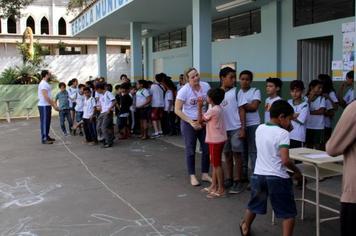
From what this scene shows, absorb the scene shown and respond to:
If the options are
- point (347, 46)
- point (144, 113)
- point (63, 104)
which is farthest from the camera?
point (63, 104)

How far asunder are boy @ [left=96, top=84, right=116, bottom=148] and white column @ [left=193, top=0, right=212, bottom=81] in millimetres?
2213

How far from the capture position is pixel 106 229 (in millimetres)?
5133

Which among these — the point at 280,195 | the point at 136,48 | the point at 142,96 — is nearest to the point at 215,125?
the point at 280,195

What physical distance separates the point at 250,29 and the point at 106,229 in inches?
394

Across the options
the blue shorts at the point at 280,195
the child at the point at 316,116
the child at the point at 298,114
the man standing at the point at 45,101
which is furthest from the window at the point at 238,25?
the blue shorts at the point at 280,195

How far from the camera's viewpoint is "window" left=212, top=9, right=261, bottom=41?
13570 millimetres

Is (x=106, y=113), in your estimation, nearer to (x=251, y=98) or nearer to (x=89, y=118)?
(x=89, y=118)

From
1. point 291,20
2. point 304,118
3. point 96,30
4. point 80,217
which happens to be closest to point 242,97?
point 304,118

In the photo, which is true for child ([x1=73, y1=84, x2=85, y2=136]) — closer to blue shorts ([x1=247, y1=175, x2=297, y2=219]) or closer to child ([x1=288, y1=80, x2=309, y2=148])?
child ([x1=288, y1=80, x2=309, y2=148])

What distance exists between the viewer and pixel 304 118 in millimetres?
6449

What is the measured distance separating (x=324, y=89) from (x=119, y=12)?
8030 millimetres

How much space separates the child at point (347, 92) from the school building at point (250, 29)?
50.7 inches

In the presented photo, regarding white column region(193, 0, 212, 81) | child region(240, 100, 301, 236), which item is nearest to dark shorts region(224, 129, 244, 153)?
child region(240, 100, 301, 236)

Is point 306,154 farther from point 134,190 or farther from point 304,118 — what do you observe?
point 134,190
